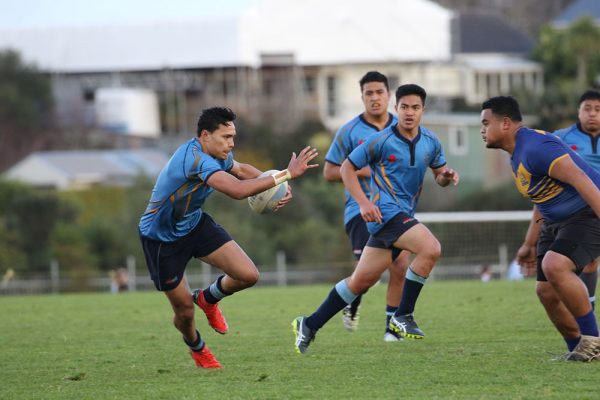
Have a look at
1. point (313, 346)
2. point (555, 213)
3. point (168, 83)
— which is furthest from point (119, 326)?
point (168, 83)

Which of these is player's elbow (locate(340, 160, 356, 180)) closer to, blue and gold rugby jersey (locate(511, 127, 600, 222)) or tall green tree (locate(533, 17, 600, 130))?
blue and gold rugby jersey (locate(511, 127, 600, 222))

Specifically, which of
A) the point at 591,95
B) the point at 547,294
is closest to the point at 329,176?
the point at 591,95

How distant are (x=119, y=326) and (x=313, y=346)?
3.73m

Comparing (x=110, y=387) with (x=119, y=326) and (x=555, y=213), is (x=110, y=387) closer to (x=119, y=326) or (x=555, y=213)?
(x=555, y=213)

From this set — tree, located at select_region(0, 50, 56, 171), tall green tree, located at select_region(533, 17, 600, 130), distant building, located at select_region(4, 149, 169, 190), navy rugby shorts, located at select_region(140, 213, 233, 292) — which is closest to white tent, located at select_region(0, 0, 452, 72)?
tree, located at select_region(0, 50, 56, 171)

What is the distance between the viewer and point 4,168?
58875 mm

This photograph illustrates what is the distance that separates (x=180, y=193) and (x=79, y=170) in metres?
43.0

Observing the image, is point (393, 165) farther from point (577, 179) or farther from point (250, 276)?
point (577, 179)

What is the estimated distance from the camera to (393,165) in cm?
1127

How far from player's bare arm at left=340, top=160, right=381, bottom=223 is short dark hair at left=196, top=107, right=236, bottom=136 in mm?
1278

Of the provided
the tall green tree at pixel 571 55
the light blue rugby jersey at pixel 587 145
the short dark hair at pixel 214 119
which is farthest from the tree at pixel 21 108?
the short dark hair at pixel 214 119

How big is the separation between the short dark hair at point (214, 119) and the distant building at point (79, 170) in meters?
39.3

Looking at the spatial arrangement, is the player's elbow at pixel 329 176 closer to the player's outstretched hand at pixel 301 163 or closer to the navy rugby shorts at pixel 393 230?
the navy rugby shorts at pixel 393 230

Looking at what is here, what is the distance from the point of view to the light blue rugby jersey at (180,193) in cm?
1009
